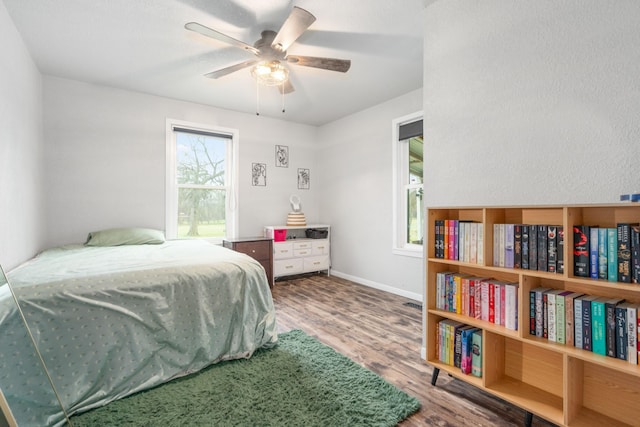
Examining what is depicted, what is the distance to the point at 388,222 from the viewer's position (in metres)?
3.93

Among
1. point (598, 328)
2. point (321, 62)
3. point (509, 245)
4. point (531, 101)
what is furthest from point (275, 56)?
point (598, 328)

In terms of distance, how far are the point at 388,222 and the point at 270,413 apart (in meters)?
2.82

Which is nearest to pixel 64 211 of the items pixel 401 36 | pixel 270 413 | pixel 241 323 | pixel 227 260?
pixel 227 260

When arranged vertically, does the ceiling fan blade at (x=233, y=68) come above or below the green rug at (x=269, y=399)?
above

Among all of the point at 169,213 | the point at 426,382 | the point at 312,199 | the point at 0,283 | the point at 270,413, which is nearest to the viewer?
the point at 0,283

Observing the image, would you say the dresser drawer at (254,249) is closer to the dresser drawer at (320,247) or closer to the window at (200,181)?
the window at (200,181)

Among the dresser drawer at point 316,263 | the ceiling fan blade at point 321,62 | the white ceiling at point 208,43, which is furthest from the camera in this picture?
the dresser drawer at point 316,263

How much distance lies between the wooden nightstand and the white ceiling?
74.9 inches

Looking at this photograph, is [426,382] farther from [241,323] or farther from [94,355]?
[94,355]

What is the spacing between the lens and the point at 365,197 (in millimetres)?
4293

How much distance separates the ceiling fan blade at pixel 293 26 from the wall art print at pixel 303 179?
9.31ft

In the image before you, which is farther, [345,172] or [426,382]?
[345,172]

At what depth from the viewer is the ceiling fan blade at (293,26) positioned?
5.91 feet

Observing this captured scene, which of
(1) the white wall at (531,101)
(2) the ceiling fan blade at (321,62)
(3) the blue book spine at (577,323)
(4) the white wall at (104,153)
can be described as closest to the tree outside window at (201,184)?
(4) the white wall at (104,153)
